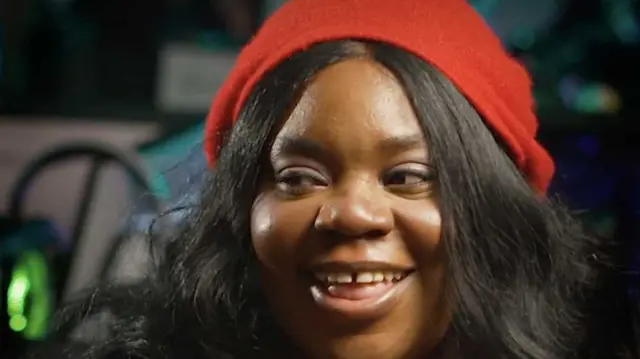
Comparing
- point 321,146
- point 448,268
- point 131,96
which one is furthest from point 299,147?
point 131,96

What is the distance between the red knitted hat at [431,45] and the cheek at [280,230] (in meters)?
0.09

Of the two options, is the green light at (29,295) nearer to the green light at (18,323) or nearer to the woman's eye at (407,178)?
the green light at (18,323)

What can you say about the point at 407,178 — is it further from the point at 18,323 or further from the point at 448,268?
the point at 18,323

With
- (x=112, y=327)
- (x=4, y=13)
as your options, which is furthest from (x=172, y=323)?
(x=4, y=13)

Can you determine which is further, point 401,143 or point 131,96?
point 131,96

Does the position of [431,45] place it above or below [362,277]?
above

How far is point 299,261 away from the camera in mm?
585

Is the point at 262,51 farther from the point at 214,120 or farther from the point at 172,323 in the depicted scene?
the point at 172,323

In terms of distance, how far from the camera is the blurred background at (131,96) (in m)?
1.10

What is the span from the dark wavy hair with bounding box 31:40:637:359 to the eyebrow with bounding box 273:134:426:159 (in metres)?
0.01

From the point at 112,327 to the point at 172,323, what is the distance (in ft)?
0.21

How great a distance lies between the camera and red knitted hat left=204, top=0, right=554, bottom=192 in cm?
59

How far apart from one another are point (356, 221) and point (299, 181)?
59 millimetres

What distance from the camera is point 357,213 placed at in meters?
0.55
